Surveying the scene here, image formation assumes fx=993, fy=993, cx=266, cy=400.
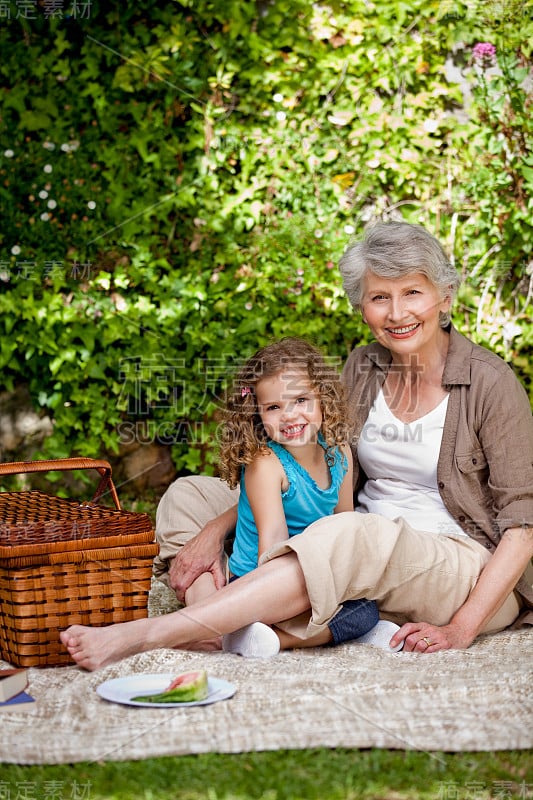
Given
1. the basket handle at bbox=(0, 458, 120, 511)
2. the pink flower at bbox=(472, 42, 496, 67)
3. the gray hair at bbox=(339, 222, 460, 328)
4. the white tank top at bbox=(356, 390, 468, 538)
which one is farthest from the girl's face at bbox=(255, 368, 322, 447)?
the pink flower at bbox=(472, 42, 496, 67)

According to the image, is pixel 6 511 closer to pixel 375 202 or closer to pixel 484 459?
pixel 484 459

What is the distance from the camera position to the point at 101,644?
2.53m

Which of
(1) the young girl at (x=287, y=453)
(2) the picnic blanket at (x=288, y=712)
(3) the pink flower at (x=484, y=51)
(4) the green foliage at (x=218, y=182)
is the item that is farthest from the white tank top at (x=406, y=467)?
(3) the pink flower at (x=484, y=51)

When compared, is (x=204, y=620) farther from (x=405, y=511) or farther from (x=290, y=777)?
(x=405, y=511)

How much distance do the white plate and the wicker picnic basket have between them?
37 cm

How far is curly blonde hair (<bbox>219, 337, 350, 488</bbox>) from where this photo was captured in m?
2.89

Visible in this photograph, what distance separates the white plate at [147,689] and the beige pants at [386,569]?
1.16ft

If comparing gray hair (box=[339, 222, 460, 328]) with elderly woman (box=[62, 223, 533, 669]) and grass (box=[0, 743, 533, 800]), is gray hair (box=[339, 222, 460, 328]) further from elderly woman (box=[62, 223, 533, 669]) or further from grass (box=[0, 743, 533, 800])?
grass (box=[0, 743, 533, 800])

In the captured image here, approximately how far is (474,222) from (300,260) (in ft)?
2.96

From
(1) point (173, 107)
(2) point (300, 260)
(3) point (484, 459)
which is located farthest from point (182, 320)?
(3) point (484, 459)

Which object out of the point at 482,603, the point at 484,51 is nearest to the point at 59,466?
the point at 482,603

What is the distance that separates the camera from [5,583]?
8.76 ft

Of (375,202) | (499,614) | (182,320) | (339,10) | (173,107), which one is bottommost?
(499,614)

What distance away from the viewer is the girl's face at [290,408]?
9.45 ft
